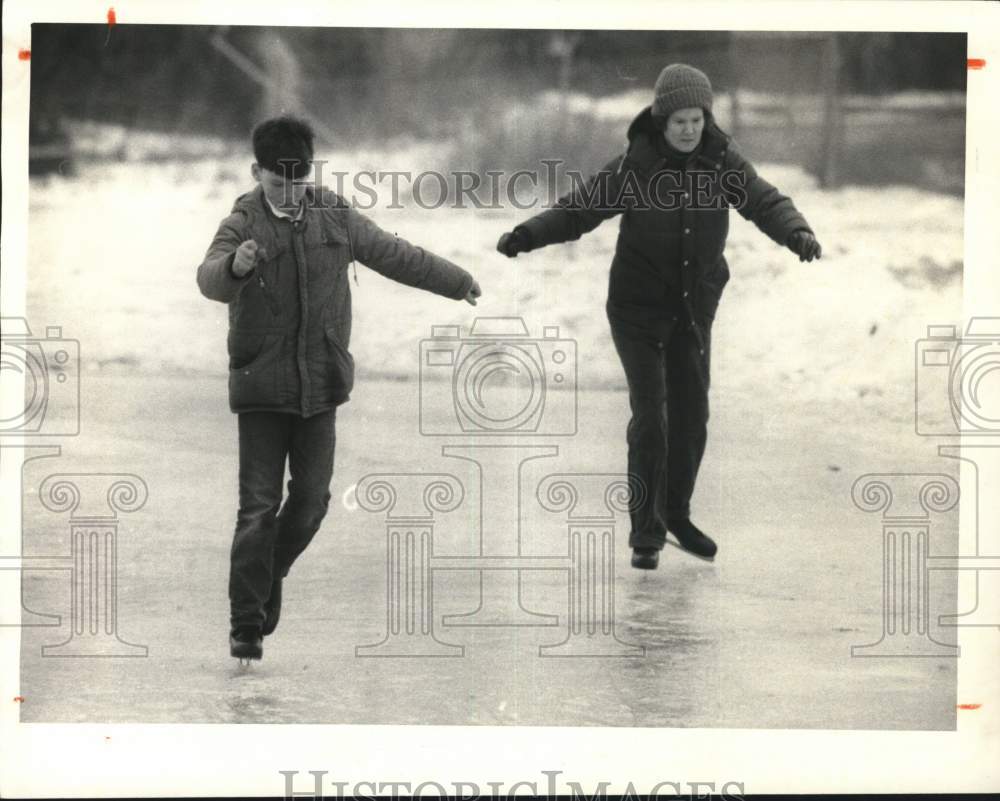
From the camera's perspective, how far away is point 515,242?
679 centimetres

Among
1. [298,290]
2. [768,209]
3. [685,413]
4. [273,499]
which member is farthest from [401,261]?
[768,209]

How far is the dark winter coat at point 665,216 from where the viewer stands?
6746 millimetres

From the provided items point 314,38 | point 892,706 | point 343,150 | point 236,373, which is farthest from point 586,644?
point 314,38

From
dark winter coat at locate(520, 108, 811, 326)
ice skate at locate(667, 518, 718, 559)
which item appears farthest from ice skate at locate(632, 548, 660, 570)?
dark winter coat at locate(520, 108, 811, 326)

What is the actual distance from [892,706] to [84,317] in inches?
131

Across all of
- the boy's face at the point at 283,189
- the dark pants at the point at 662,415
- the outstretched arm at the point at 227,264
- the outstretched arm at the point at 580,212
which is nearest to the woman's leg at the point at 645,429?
the dark pants at the point at 662,415

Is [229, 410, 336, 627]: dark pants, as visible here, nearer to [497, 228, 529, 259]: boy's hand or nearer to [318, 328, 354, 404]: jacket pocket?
[318, 328, 354, 404]: jacket pocket

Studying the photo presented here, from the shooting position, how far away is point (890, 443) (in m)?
6.84

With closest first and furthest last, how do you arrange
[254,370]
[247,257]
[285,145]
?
1. [247,257]
2. [254,370]
3. [285,145]

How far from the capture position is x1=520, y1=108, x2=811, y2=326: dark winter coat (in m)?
6.75

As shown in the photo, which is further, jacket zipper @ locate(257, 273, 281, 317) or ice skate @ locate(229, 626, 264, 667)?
ice skate @ locate(229, 626, 264, 667)

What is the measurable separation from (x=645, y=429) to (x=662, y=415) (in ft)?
0.28

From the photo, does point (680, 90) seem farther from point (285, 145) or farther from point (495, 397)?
point (285, 145)

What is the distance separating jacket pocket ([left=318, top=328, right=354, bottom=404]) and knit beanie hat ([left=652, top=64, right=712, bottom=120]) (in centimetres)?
144
